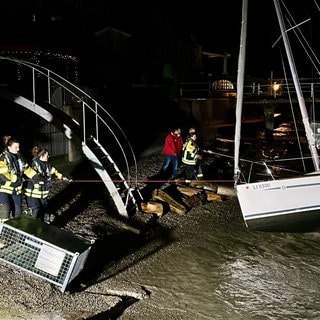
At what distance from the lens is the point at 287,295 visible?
8352 mm

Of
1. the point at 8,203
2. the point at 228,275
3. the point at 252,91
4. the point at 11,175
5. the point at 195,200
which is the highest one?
the point at 252,91

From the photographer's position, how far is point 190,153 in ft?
47.0

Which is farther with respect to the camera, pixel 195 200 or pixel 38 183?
pixel 195 200

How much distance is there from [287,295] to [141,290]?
2594 millimetres

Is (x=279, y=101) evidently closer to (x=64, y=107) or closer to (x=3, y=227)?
(x=64, y=107)

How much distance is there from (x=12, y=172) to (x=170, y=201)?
521 cm

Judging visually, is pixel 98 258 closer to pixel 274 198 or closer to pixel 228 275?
pixel 228 275

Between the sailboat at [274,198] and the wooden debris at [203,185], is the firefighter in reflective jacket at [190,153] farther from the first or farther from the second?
the sailboat at [274,198]

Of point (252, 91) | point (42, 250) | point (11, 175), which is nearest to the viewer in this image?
point (42, 250)

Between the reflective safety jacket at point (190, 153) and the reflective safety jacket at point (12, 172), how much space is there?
20.1 feet

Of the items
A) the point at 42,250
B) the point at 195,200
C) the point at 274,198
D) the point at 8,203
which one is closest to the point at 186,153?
the point at 195,200

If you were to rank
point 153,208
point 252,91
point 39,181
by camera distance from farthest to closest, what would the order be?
point 252,91, point 153,208, point 39,181

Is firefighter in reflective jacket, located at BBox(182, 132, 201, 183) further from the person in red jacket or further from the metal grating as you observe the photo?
the metal grating

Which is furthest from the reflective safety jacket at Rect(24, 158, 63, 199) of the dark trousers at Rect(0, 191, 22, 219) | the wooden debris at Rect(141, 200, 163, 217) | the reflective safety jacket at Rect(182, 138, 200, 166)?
the reflective safety jacket at Rect(182, 138, 200, 166)
